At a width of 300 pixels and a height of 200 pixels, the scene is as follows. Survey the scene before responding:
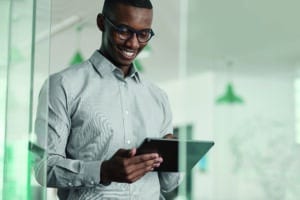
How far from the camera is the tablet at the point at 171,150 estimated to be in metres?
1.34

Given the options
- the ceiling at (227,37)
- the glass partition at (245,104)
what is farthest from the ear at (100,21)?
the glass partition at (245,104)

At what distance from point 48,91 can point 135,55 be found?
0.24 m

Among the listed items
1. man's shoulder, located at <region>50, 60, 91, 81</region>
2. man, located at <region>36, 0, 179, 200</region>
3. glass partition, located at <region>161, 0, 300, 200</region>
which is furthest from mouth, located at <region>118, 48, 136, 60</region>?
glass partition, located at <region>161, 0, 300, 200</region>

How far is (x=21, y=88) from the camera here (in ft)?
4.45

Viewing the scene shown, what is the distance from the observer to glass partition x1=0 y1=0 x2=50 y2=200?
4.39 feet

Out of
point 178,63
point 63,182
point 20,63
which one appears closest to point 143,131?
point 63,182

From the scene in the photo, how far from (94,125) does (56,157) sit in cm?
12

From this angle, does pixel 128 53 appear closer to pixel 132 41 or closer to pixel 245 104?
pixel 132 41

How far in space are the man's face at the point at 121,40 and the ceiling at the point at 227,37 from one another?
298mm

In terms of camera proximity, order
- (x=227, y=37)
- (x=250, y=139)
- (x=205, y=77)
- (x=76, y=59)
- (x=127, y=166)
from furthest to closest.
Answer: (x=250, y=139) → (x=205, y=77) → (x=227, y=37) → (x=76, y=59) → (x=127, y=166)

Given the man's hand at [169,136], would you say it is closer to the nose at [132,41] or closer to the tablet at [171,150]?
the tablet at [171,150]

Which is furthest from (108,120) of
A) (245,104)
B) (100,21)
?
(245,104)

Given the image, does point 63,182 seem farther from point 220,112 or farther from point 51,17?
point 220,112

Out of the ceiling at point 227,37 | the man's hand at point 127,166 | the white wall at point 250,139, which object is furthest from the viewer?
the white wall at point 250,139
